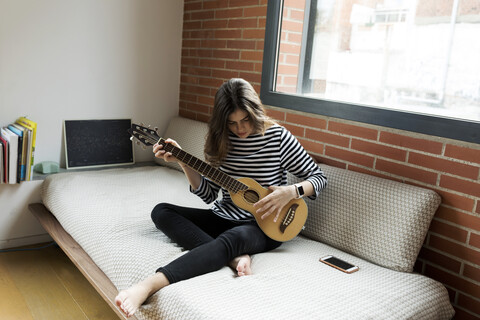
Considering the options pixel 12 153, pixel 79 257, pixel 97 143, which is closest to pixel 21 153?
pixel 12 153

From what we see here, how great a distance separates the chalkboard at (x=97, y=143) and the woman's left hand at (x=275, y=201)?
1527 millimetres

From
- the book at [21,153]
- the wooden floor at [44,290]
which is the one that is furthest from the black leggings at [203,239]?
the book at [21,153]

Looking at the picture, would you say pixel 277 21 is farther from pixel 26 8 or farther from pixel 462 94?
pixel 26 8

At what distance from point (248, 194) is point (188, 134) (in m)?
1.21

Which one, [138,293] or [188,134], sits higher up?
[188,134]

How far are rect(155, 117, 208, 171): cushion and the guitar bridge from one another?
979 mm

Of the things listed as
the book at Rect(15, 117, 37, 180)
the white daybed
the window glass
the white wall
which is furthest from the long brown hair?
the white wall

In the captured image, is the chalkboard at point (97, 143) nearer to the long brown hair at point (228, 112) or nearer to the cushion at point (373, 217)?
the long brown hair at point (228, 112)

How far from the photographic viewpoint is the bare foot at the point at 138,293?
1.40 m

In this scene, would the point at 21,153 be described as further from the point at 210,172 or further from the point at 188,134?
the point at 210,172

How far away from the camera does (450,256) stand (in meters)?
1.78

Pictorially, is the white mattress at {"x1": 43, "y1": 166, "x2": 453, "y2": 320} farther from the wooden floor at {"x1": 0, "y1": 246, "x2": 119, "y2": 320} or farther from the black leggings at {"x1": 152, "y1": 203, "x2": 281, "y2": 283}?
the wooden floor at {"x1": 0, "y1": 246, "x2": 119, "y2": 320}

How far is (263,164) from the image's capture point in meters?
1.89

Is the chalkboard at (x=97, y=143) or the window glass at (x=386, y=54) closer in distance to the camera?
the window glass at (x=386, y=54)
